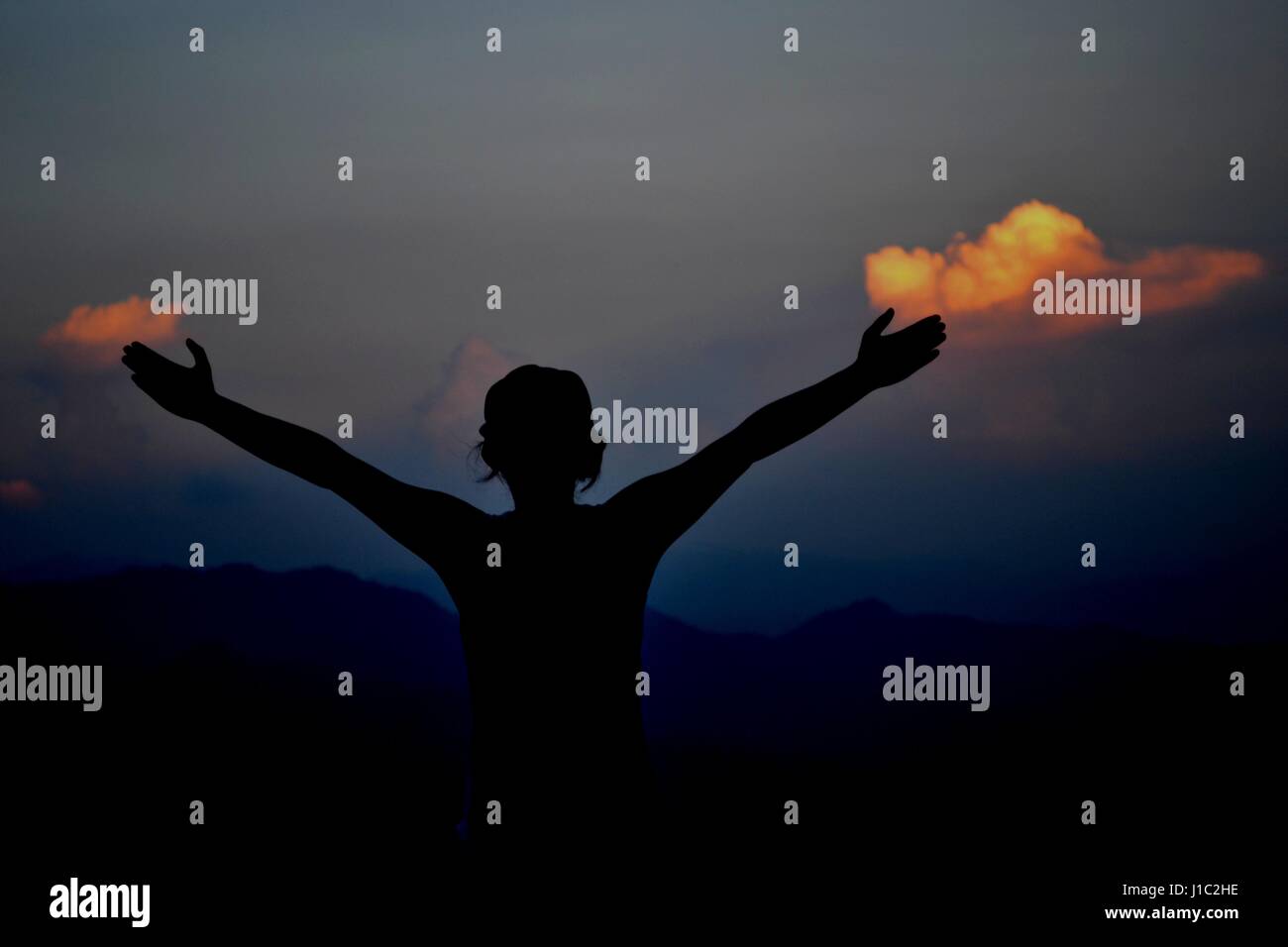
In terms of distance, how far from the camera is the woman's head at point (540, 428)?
1.51 m

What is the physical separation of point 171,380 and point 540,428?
0.59 meters

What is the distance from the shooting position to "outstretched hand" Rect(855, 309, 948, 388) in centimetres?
167

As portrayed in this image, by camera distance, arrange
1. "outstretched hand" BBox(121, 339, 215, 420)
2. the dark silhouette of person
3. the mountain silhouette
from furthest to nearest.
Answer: the mountain silhouette, "outstretched hand" BBox(121, 339, 215, 420), the dark silhouette of person

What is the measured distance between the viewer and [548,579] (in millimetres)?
1476

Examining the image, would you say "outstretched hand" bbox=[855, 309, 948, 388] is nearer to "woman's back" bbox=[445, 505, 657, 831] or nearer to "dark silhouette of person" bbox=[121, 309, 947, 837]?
"dark silhouette of person" bbox=[121, 309, 947, 837]

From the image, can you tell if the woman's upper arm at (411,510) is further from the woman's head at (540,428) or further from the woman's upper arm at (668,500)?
the woman's upper arm at (668,500)

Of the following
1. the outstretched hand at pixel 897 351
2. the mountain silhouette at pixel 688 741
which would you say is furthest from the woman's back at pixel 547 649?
the mountain silhouette at pixel 688 741

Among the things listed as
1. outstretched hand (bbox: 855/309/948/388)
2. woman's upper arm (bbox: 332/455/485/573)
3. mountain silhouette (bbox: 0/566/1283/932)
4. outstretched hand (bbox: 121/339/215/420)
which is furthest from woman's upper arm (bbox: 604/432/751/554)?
mountain silhouette (bbox: 0/566/1283/932)

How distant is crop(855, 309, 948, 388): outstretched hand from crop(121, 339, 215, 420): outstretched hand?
3.31 ft

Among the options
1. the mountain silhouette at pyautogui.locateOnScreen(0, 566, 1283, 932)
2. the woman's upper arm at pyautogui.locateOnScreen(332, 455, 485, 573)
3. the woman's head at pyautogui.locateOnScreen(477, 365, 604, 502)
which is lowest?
the mountain silhouette at pyautogui.locateOnScreen(0, 566, 1283, 932)

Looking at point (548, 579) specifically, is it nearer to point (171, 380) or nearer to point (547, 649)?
point (547, 649)
